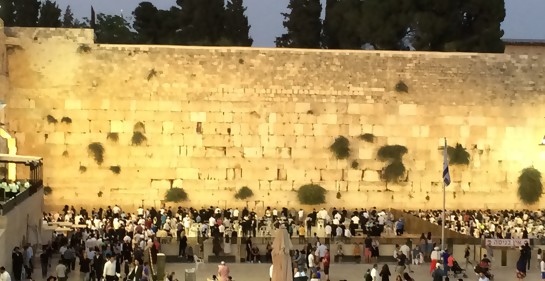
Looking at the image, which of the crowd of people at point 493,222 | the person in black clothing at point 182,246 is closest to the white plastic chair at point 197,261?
the person in black clothing at point 182,246

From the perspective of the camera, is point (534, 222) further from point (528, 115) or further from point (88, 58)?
point (88, 58)

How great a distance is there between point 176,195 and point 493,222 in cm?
923

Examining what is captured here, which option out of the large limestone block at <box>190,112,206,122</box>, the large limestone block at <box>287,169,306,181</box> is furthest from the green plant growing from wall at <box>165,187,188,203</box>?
the large limestone block at <box>287,169,306,181</box>

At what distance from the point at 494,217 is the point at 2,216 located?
15.0m

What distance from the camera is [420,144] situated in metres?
26.8

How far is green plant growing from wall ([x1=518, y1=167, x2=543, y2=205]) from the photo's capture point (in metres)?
26.8

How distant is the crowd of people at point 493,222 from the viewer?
2103 centimetres

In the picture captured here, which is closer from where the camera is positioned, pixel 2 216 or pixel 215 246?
pixel 2 216

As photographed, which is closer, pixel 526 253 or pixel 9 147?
pixel 526 253

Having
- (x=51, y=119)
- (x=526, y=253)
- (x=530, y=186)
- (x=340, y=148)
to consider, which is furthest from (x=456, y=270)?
(x=51, y=119)

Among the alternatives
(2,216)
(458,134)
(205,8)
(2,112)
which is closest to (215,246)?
(2,216)

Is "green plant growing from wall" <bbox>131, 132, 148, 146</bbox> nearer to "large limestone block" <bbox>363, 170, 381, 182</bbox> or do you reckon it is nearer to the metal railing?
the metal railing

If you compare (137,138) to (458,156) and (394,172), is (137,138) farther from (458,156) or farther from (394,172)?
(458,156)

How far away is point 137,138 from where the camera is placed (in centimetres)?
2588
